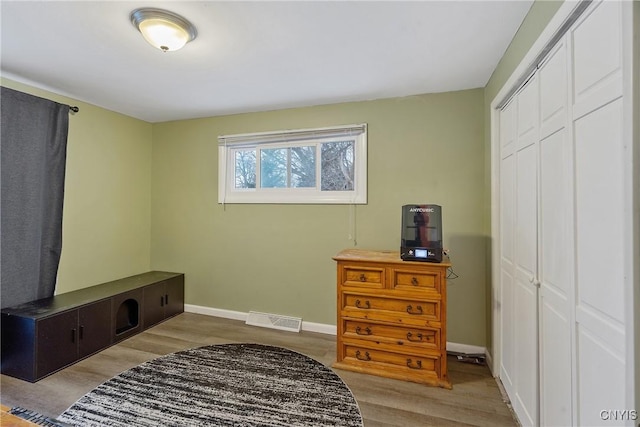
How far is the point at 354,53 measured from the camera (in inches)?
78.4

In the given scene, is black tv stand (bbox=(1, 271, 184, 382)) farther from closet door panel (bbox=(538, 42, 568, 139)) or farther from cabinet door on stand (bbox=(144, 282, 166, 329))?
closet door panel (bbox=(538, 42, 568, 139))

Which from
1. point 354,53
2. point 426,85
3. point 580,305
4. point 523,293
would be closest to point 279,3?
point 354,53

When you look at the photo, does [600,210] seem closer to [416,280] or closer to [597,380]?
[597,380]

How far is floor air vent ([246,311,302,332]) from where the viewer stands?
3.03 meters

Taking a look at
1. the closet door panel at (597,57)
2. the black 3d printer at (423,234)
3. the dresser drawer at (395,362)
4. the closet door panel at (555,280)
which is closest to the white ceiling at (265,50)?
the closet door panel at (597,57)

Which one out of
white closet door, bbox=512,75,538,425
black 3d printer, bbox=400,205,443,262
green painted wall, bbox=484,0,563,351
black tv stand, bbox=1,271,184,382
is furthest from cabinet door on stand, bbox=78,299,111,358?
green painted wall, bbox=484,0,563,351

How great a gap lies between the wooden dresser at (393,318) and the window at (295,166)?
89cm

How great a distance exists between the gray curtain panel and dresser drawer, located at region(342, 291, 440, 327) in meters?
2.79

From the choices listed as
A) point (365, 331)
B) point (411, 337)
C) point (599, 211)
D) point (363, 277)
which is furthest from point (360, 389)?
point (599, 211)

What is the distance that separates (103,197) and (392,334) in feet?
11.2

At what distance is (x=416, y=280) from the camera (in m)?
2.15

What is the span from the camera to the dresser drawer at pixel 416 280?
2.10 m

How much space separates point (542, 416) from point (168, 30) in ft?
9.58

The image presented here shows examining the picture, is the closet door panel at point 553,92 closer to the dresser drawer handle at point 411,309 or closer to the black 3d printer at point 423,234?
the black 3d printer at point 423,234
